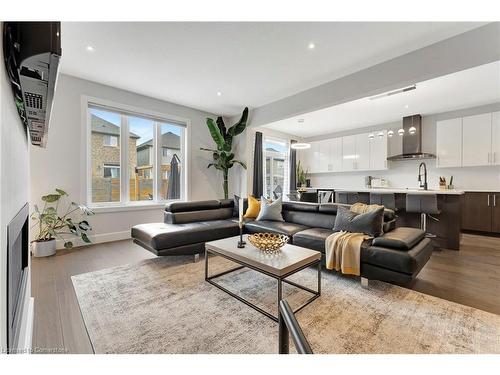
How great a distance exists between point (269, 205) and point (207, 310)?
220cm

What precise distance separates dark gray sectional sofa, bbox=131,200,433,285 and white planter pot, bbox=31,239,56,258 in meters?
1.17

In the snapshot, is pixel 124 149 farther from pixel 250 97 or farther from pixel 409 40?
pixel 409 40

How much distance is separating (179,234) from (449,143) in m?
5.93

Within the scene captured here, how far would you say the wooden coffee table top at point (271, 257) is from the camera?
5.88 feet

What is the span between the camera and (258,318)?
1.75 m

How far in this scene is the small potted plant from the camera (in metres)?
3.12

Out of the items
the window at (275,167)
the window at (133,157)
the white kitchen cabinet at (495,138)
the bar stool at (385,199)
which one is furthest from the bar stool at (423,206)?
the window at (133,157)

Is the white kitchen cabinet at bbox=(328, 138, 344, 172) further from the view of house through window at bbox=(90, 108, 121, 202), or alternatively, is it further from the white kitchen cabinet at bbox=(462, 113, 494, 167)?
the view of house through window at bbox=(90, 108, 121, 202)

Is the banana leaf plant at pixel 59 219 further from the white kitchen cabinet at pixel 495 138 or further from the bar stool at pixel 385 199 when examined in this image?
the white kitchen cabinet at pixel 495 138

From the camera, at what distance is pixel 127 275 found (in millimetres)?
2512

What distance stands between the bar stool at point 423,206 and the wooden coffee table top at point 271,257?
2629 millimetres

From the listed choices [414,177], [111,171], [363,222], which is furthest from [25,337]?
[414,177]

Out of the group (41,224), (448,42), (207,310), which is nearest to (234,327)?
(207,310)

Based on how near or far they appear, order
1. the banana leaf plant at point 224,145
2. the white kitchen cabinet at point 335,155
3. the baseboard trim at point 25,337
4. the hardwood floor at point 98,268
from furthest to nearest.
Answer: the white kitchen cabinet at point 335,155
the banana leaf plant at point 224,145
the hardwood floor at point 98,268
the baseboard trim at point 25,337
